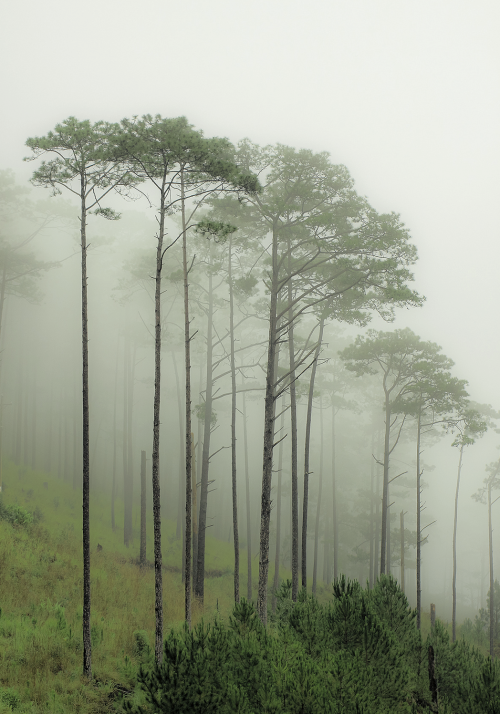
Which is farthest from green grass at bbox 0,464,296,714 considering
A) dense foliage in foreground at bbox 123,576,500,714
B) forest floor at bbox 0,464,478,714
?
dense foliage in foreground at bbox 123,576,500,714

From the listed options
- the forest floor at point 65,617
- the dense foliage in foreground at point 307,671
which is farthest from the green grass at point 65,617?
the dense foliage in foreground at point 307,671

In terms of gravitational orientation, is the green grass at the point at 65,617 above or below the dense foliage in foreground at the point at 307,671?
below

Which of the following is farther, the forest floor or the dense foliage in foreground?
the forest floor

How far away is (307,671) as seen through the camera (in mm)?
5676

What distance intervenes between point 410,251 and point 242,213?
4912 millimetres

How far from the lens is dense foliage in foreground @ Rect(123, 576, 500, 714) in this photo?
16.5ft

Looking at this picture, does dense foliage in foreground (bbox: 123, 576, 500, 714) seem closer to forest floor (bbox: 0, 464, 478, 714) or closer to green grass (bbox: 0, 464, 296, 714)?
forest floor (bbox: 0, 464, 478, 714)

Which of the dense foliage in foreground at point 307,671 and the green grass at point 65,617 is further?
the green grass at point 65,617

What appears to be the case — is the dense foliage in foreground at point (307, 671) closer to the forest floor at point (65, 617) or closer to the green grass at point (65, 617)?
the forest floor at point (65, 617)

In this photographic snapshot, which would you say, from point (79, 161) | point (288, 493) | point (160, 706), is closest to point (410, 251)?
point (79, 161)

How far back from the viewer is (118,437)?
42156 millimetres

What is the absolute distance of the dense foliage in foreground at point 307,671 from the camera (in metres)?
5.04

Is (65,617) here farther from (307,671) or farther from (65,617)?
(307,671)

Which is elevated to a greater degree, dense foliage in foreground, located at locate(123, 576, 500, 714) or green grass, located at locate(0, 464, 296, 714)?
dense foliage in foreground, located at locate(123, 576, 500, 714)
